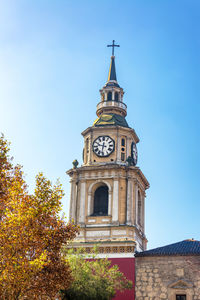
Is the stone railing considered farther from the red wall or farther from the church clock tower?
the red wall

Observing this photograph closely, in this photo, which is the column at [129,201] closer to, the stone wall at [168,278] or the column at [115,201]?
the column at [115,201]

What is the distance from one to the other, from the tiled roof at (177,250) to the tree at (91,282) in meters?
2.55

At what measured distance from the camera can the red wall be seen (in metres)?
32.3

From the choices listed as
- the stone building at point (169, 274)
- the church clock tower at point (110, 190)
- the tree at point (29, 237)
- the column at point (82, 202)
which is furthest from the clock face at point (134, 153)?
the tree at point (29, 237)

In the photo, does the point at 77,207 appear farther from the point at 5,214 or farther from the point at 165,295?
the point at 5,214

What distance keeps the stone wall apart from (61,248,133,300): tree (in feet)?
6.53

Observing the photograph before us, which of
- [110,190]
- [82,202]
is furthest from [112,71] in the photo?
[82,202]

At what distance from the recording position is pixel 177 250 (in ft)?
96.0

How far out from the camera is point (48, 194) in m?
19.4

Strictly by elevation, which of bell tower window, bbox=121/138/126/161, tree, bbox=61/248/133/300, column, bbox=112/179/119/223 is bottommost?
tree, bbox=61/248/133/300

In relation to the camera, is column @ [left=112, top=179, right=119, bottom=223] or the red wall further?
column @ [left=112, top=179, right=119, bottom=223]

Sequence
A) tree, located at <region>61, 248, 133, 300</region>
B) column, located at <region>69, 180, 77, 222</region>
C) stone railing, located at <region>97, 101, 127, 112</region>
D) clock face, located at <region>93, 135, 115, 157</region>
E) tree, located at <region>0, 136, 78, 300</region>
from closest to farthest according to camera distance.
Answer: tree, located at <region>0, 136, 78, 300</region> → tree, located at <region>61, 248, 133, 300</region> → column, located at <region>69, 180, 77, 222</region> → clock face, located at <region>93, 135, 115, 157</region> → stone railing, located at <region>97, 101, 127, 112</region>

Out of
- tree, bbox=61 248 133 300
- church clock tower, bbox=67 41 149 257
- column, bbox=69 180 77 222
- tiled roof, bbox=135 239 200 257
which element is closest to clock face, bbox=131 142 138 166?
church clock tower, bbox=67 41 149 257

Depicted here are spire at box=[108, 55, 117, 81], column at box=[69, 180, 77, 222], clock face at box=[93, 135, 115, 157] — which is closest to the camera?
column at box=[69, 180, 77, 222]
